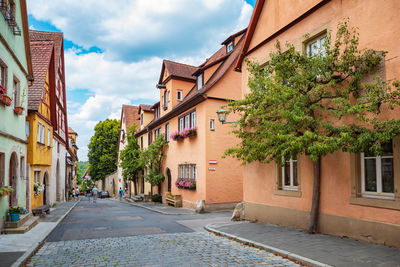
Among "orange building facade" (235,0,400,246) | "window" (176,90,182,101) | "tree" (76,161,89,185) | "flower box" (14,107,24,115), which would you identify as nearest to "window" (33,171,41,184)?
"flower box" (14,107,24,115)

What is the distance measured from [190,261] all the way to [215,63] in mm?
15525

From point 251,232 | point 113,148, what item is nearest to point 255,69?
→ point 251,232

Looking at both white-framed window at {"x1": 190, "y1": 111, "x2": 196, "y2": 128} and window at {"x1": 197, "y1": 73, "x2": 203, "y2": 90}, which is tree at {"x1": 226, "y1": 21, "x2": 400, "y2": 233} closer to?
white-framed window at {"x1": 190, "y1": 111, "x2": 196, "y2": 128}

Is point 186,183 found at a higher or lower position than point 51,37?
lower

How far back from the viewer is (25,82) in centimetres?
1382

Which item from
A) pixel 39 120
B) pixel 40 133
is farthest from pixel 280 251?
pixel 40 133

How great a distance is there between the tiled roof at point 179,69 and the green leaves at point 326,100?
15263 millimetres

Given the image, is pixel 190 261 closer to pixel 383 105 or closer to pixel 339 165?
pixel 339 165

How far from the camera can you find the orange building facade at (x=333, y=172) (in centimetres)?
754

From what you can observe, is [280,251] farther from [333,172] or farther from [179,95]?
[179,95]

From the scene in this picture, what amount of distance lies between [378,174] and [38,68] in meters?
18.3

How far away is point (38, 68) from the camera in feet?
60.6

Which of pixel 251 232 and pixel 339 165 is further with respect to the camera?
pixel 251 232

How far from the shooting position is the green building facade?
420 inches
